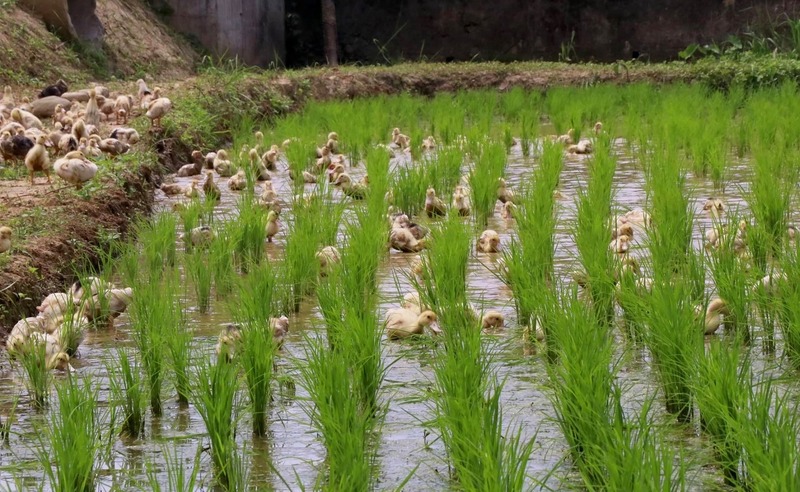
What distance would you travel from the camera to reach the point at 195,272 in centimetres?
468

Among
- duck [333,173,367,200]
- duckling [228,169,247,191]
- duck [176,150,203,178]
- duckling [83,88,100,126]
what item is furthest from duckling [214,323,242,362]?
duckling [83,88,100,126]

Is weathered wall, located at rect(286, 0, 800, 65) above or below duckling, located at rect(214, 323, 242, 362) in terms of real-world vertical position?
above

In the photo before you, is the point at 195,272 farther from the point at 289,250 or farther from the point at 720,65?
the point at 720,65

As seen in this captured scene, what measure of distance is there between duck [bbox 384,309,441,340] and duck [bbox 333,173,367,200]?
2728mm

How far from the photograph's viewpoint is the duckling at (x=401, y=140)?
372 inches

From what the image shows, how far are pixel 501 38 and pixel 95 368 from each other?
14277mm

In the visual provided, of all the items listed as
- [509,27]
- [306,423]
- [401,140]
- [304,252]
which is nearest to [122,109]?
[401,140]

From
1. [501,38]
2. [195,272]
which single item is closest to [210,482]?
[195,272]

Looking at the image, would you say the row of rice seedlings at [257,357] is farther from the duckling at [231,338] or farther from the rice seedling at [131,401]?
the rice seedling at [131,401]

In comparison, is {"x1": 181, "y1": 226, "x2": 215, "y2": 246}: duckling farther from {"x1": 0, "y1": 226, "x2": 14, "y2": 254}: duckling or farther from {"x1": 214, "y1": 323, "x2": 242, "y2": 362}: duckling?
{"x1": 214, "y1": 323, "x2": 242, "y2": 362}: duckling

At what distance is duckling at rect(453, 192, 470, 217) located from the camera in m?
6.32

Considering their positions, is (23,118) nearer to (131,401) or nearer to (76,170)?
(76,170)

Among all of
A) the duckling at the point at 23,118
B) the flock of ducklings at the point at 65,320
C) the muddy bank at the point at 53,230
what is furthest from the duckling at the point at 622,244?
the duckling at the point at 23,118

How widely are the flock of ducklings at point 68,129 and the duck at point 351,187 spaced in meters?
1.35
